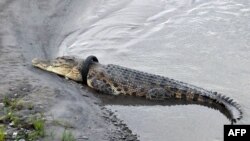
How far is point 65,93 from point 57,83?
55 cm

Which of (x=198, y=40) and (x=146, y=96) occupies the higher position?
(x=198, y=40)

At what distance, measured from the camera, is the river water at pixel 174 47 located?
8133mm

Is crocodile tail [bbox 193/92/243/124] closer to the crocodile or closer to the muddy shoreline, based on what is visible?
the crocodile

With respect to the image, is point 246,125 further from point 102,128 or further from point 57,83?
point 57,83

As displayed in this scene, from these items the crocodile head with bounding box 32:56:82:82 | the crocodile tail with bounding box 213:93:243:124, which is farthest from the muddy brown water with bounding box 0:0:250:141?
the crocodile head with bounding box 32:56:82:82

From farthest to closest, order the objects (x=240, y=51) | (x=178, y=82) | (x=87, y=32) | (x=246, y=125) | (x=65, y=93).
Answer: (x=87, y=32) < (x=240, y=51) < (x=178, y=82) < (x=65, y=93) < (x=246, y=125)

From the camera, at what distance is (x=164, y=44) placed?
1095cm

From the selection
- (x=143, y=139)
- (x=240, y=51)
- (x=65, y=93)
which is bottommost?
(x=143, y=139)

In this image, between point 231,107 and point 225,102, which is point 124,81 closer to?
point 225,102

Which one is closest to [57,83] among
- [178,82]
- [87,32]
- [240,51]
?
[178,82]

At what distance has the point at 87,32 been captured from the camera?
38.1 feet
